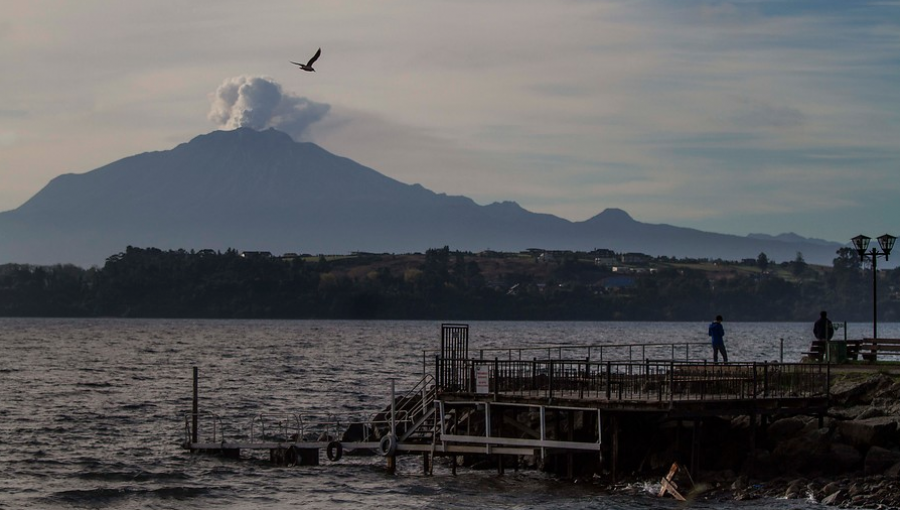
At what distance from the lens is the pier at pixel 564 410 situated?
3338 cm

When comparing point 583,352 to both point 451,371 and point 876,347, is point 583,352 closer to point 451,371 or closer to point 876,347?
point 876,347

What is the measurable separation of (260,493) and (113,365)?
60.8 metres

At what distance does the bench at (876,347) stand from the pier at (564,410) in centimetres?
743

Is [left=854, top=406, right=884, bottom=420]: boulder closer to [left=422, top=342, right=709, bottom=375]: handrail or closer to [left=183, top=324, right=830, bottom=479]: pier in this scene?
[left=183, top=324, right=830, bottom=479]: pier

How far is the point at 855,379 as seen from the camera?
3991 centimetres

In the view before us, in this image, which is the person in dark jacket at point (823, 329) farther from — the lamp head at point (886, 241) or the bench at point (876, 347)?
the lamp head at point (886, 241)

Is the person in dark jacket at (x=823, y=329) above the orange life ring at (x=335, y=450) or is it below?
above

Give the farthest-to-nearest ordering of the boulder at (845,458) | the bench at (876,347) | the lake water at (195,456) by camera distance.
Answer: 1. the bench at (876,347)
2. the lake water at (195,456)
3. the boulder at (845,458)

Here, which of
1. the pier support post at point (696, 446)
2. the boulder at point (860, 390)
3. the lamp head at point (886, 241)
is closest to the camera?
the pier support post at point (696, 446)

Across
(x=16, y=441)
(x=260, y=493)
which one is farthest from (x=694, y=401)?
(x=16, y=441)

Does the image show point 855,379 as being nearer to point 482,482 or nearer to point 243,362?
point 482,482

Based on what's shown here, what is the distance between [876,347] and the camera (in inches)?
1777

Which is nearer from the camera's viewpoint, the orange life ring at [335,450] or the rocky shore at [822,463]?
the rocky shore at [822,463]

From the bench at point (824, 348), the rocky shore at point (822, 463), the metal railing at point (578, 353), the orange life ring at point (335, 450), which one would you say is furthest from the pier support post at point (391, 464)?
the bench at point (824, 348)
